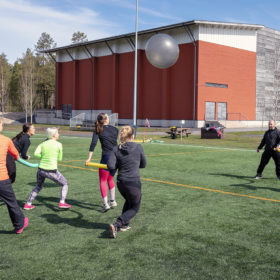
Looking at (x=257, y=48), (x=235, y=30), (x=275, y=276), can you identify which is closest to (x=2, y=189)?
(x=275, y=276)

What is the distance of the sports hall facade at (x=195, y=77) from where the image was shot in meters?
42.0

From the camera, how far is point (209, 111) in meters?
43.0

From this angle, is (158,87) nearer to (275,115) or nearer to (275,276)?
(275,115)

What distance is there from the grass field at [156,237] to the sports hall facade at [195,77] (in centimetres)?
3418

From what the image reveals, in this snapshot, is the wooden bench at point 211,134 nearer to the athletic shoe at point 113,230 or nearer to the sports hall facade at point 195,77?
the sports hall facade at point 195,77

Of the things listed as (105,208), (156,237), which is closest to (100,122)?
(105,208)

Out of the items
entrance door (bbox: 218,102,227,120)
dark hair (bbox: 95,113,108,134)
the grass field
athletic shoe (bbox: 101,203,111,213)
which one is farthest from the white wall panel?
athletic shoe (bbox: 101,203,111,213)

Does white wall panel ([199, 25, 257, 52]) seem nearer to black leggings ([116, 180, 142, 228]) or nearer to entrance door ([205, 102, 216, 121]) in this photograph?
entrance door ([205, 102, 216, 121])

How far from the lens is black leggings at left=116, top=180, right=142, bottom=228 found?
16.0 feet

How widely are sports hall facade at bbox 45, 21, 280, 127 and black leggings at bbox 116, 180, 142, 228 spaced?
1469 inches

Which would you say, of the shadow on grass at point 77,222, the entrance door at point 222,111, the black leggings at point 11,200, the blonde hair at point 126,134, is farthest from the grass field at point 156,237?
the entrance door at point 222,111

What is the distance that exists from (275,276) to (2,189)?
3545 millimetres

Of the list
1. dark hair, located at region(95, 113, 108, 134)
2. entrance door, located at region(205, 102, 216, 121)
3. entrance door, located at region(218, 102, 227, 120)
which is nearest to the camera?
dark hair, located at region(95, 113, 108, 134)

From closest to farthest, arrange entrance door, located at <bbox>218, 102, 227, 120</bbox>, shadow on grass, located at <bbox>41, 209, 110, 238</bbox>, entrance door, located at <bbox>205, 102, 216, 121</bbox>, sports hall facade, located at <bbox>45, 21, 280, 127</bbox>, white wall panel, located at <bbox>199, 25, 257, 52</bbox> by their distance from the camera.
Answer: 1. shadow on grass, located at <bbox>41, 209, 110, 238</bbox>
2. white wall panel, located at <bbox>199, 25, 257, 52</bbox>
3. sports hall facade, located at <bbox>45, 21, 280, 127</bbox>
4. entrance door, located at <bbox>205, 102, 216, 121</bbox>
5. entrance door, located at <bbox>218, 102, 227, 120</bbox>
